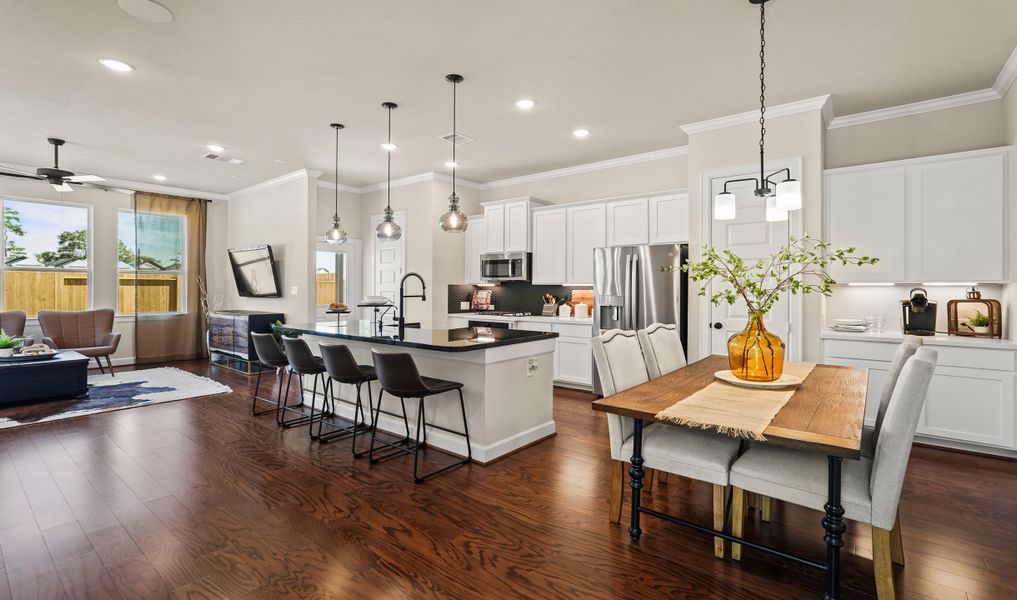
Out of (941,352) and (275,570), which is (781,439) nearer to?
(275,570)

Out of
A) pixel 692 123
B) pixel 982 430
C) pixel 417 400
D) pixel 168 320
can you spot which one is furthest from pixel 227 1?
pixel 168 320

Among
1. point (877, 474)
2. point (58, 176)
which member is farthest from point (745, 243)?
point (58, 176)

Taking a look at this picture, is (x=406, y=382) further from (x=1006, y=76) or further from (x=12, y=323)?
(x=12, y=323)

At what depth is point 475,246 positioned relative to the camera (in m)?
7.16

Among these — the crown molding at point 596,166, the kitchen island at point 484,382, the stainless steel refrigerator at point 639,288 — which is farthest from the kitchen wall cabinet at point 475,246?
the kitchen island at point 484,382

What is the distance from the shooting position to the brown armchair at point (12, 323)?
6246 mm

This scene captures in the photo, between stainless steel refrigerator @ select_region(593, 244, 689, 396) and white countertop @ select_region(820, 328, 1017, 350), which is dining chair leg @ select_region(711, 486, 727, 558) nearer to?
white countertop @ select_region(820, 328, 1017, 350)

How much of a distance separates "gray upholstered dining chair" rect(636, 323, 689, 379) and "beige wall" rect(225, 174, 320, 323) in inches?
204

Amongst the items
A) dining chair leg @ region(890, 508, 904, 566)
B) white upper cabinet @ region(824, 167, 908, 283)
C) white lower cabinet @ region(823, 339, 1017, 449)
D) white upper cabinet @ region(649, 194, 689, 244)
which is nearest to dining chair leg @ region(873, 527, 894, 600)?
dining chair leg @ region(890, 508, 904, 566)

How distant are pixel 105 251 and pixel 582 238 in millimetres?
7192

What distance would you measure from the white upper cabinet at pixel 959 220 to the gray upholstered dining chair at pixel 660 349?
7.39 feet

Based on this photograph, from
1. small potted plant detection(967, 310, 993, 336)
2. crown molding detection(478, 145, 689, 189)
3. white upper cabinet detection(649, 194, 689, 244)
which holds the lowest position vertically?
small potted plant detection(967, 310, 993, 336)

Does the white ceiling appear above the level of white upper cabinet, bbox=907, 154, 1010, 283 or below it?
above

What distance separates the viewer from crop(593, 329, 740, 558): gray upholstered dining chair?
2.24 metres
